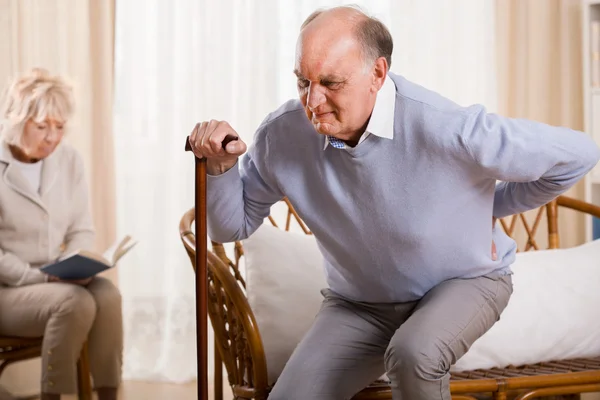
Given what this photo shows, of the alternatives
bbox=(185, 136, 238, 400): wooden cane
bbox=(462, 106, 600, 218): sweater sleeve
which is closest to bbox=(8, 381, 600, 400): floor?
bbox=(185, 136, 238, 400): wooden cane

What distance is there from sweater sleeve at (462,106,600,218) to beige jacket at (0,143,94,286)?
1352 millimetres

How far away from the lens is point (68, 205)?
8.70ft

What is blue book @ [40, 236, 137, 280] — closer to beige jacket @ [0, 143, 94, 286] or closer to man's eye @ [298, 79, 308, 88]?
beige jacket @ [0, 143, 94, 286]

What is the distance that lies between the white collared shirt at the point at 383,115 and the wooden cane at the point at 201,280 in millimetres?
281

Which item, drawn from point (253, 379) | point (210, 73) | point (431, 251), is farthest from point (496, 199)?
point (210, 73)

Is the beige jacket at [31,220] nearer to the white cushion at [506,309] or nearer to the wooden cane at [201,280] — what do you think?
the white cushion at [506,309]

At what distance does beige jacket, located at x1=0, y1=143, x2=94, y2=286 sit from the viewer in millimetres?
2428

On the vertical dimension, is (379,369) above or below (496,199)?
below

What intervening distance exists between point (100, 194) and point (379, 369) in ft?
4.45

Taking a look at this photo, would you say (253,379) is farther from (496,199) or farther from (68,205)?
(68,205)

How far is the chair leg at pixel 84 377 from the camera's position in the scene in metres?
2.73

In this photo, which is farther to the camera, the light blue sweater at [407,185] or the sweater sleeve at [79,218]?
the sweater sleeve at [79,218]

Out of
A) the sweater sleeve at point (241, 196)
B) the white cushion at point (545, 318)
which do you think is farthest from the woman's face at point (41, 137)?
the white cushion at point (545, 318)

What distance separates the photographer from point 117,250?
2.95 m
